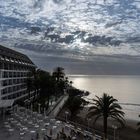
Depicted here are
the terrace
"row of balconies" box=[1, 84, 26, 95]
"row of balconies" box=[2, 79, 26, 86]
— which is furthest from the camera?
"row of balconies" box=[2, 79, 26, 86]

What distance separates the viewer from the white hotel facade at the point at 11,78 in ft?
230

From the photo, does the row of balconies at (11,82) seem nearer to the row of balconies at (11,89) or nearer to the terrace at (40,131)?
the row of balconies at (11,89)

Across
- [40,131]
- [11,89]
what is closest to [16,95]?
[11,89]

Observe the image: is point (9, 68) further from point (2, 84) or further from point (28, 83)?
point (28, 83)

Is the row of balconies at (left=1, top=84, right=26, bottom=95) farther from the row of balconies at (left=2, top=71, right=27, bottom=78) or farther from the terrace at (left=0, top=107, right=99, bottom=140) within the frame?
the terrace at (left=0, top=107, right=99, bottom=140)

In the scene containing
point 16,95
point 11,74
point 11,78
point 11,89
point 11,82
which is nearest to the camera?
point 11,78

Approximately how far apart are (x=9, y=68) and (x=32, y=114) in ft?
60.2

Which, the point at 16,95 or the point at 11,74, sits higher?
the point at 11,74

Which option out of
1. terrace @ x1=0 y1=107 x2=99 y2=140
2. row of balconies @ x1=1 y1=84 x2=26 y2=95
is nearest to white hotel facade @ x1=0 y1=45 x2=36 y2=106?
row of balconies @ x1=1 y1=84 x2=26 y2=95

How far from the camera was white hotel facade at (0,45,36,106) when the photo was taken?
7006 cm

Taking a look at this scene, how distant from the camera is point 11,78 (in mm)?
77938

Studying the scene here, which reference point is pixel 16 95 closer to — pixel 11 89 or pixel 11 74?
pixel 11 89

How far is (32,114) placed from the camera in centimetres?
6228

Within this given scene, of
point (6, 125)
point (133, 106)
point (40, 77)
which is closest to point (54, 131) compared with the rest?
point (6, 125)
